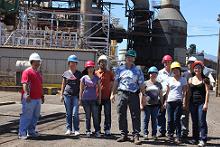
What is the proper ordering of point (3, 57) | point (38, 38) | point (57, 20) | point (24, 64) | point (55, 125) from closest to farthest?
point (55, 125), point (24, 64), point (3, 57), point (38, 38), point (57, 20)

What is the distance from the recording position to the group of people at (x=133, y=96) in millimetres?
10383

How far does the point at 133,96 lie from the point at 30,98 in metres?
2.18

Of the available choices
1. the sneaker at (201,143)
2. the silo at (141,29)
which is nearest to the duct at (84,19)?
A: the silo at (141,29)

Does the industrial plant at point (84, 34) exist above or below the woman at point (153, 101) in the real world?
above

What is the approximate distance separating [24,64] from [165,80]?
23227mm

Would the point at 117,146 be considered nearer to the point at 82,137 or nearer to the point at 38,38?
the point at 82,137

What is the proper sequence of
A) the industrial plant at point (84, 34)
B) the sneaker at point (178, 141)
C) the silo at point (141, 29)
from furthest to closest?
the silo at point (141, 29), the industrial plant at point (84, 34), the sneaker at point (178, 141)

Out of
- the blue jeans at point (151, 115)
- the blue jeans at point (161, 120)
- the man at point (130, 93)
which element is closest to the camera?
the man at point (130, 93)

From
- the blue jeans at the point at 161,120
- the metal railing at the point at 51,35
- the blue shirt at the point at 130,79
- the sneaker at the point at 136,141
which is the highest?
the metal railing at the point at 51,35

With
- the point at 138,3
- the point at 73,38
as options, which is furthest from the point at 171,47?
the point at 73,38

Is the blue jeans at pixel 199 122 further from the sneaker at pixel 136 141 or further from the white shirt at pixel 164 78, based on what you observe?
the sneaker at pixel 136 141

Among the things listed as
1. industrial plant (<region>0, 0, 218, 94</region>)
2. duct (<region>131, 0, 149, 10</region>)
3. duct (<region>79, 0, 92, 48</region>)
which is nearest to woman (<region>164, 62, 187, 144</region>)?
industrial plant (<region>0, 0, 218, 94</region>)

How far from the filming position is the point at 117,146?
9.80m

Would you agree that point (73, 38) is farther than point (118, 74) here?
Yes
